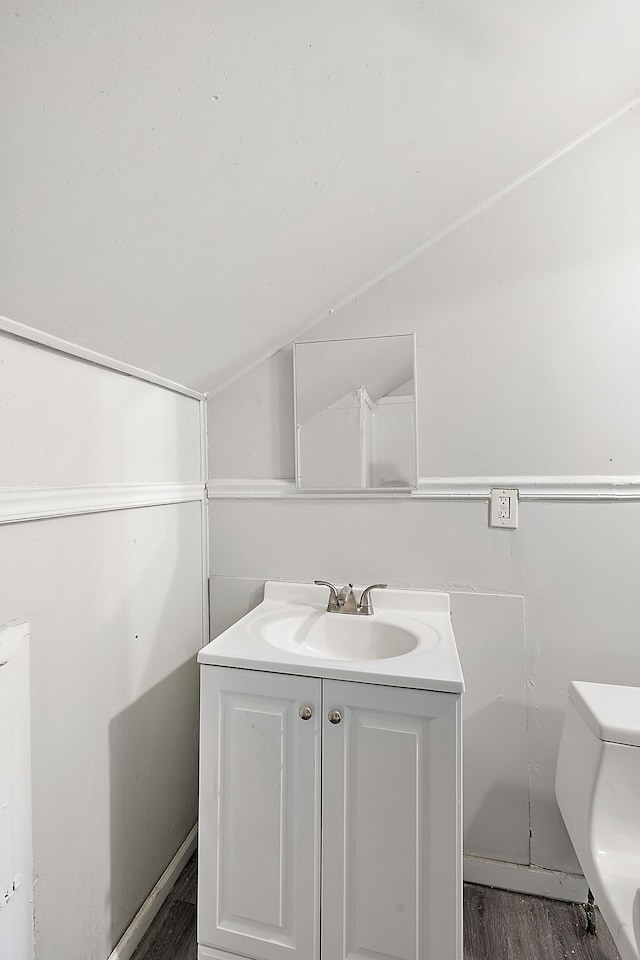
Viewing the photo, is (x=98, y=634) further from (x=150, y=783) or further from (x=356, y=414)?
(x=356, y=414)

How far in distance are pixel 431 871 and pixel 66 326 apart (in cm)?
138

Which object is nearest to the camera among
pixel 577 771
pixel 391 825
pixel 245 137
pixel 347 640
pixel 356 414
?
pixel 245 137

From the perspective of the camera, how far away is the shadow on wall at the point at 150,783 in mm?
1273

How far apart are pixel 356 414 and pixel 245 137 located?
2.98 feet

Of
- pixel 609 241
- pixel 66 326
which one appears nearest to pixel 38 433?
pixel 66 326

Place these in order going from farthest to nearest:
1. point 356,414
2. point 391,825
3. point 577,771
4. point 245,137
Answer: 1. point 356,414
2. point 577,771
3. point 391,825
4. point 245,137

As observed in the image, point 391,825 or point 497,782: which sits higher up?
point 391,825

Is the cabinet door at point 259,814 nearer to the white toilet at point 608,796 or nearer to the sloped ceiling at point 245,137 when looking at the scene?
the white toilet at point 608,796

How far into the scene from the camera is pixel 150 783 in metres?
1.43

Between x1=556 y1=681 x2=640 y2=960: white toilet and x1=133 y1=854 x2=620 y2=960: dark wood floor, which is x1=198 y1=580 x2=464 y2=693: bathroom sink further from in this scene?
x1=133 y1=854 x2=620 y2=960: dark wood floor

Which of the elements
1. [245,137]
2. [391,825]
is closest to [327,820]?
[391,825]

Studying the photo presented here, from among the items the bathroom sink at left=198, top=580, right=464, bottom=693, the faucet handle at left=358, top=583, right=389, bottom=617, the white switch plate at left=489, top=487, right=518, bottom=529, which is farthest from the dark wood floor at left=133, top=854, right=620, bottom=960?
the white switch plate at left=489, top=487, right=518, bottom=529

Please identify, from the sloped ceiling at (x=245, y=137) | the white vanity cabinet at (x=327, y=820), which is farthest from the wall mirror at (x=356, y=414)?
the white vanity cabinet at (x=327, y=820)

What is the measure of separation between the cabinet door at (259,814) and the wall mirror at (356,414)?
0.70 metres
